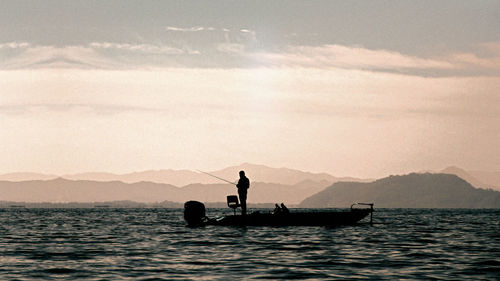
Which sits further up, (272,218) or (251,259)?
(272,218)

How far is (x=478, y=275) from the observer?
1978cm

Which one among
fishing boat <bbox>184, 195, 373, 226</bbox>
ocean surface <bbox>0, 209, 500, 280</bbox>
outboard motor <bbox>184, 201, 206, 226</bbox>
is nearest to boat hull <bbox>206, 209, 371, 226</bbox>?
fishing boat <bbox>184, 195, 373, 226</bbox>

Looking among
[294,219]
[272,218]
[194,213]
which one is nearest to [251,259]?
[272,218]

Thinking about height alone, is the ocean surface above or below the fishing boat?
below

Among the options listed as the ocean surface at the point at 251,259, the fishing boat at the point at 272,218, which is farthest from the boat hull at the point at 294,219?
the ocean surface at the point at 251,259

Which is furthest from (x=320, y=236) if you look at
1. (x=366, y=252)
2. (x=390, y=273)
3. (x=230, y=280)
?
(x=230, y=280)

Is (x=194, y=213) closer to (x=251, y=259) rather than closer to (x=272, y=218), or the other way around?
(x=272, y=218)

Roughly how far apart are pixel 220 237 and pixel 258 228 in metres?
7.96

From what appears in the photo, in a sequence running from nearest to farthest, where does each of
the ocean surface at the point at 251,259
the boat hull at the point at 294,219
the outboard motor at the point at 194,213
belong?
the ocean surface at the point at 251,259
the boat hull at the point at 294,219
the outboard motor at the point at 194,213

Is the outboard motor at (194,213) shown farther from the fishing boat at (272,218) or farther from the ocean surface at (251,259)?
the ocean surface at (251,259)

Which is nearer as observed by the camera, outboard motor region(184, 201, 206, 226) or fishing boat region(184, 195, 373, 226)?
fishing boat region(184, 195, 373, 226)

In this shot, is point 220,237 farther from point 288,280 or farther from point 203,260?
point 288,280

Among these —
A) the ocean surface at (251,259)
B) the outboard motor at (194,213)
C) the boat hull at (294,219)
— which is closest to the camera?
the ocean surface at (251,259)

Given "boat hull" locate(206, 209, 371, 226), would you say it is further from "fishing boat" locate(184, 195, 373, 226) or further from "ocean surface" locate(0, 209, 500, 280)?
"ocean surface" locate(0, 209, 500, 280)
